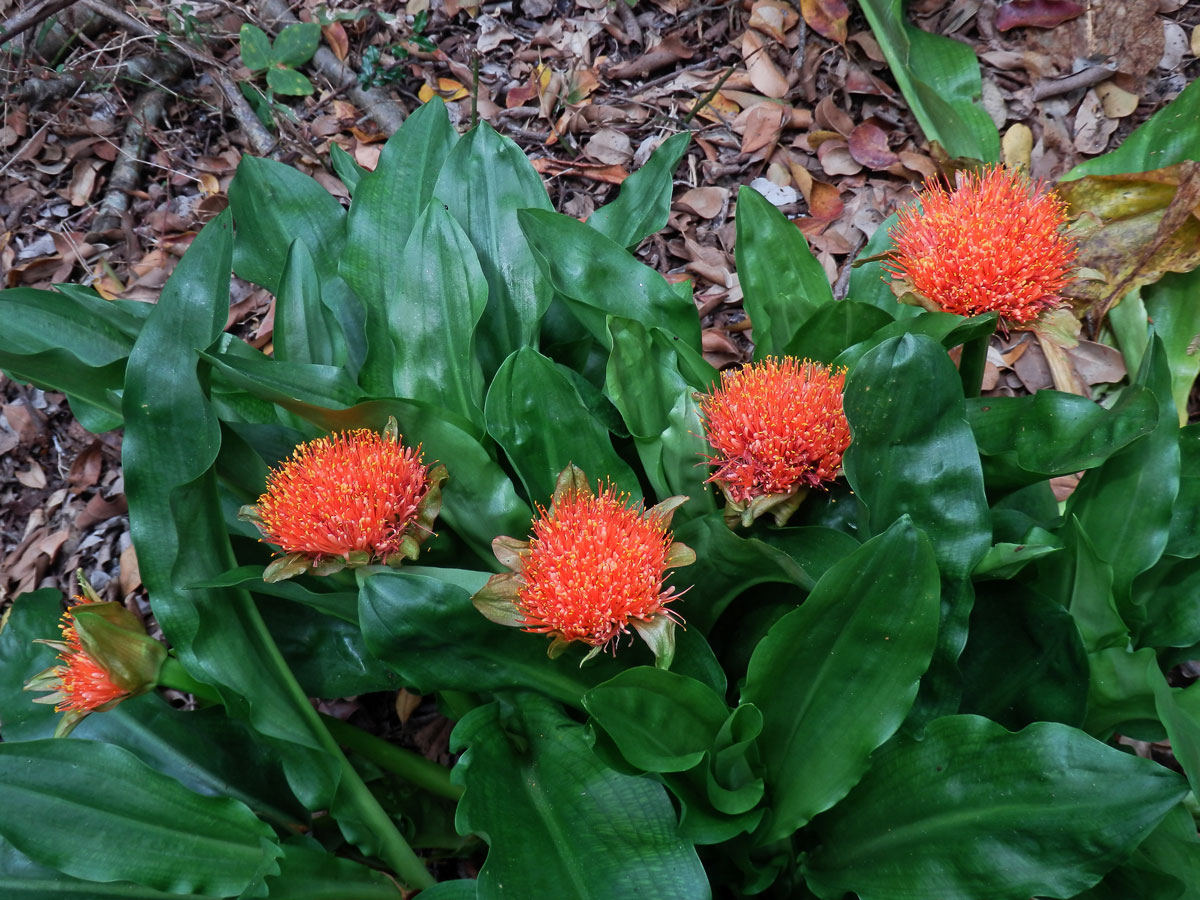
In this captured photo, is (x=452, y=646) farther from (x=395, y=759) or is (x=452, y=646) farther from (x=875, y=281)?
(x=875, y=281)

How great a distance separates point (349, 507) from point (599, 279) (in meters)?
0.73

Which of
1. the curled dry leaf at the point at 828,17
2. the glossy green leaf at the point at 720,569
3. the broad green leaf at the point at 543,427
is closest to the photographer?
the glossy green leaf at the point at 720,569

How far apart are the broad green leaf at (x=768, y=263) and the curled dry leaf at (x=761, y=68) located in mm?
1136

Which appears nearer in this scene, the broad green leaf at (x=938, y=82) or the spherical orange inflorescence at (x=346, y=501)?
the spherical orange inflorescence at (x=346, y=501)

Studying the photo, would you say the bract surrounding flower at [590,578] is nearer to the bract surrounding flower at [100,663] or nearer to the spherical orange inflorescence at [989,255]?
the spherical orange inflorescence at [989,255]

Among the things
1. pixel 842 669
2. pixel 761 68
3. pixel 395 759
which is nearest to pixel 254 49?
pixel 761 68

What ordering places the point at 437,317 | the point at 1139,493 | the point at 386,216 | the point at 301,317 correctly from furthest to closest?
the point at 386,216 → the point at 301,317 → the point at 437,317 → the point at 1139,493

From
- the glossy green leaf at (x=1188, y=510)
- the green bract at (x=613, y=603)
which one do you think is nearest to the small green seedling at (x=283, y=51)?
the green bract at (x=613, y=603)

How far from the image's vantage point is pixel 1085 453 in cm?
150

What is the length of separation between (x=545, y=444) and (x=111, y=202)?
240 centimetres

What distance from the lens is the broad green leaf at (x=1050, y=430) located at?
4.80ft

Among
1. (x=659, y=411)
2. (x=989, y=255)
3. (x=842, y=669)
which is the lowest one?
(x=842, y=669)

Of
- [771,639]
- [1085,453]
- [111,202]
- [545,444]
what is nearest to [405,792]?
[545,444]

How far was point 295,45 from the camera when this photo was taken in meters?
3.20
